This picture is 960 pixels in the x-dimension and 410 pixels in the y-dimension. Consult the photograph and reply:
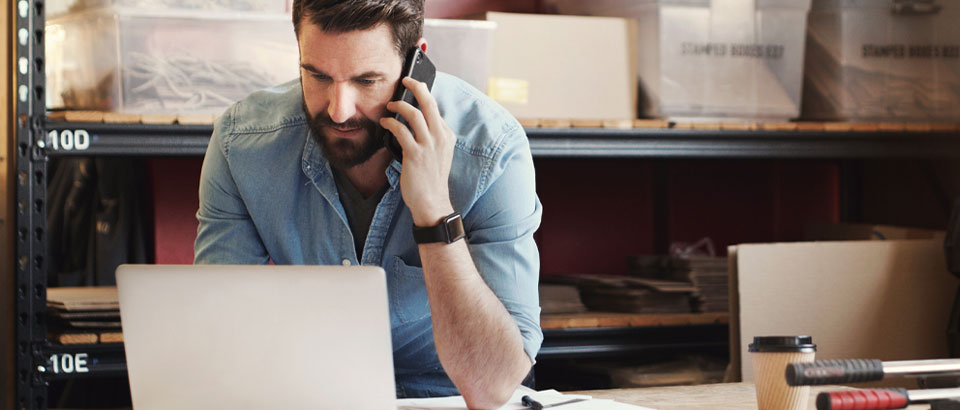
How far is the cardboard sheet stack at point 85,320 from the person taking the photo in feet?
6.34

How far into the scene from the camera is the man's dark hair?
1.45 m

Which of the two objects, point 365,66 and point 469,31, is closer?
point 365,66

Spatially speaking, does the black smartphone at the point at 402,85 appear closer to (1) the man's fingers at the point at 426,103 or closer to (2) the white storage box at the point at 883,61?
(1) the man's fingers at the point at 426,103

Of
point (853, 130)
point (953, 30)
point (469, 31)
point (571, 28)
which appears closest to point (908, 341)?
point (853, 130)

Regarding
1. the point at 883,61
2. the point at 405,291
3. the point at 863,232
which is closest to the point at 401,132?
the point at 405,291

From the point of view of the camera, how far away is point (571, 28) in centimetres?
214

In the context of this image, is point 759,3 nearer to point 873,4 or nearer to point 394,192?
point 873,4

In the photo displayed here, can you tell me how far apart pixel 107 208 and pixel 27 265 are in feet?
2.10

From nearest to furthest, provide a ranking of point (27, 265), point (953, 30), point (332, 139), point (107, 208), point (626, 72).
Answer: point (332, 139) → point (27, 265) → point (626, 72) → point (953, 30) → point (107, 208)

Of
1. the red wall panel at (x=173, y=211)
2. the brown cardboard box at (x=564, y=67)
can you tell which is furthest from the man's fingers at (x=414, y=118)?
the red wall panel at (x=173, y=211)

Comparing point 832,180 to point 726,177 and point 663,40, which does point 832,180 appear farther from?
point 663,40

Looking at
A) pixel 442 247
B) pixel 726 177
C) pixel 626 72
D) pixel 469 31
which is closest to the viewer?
pixel 442 247

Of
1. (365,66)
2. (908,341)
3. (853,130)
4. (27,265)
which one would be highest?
(365,66)

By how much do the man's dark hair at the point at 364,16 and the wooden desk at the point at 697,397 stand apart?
584mm
